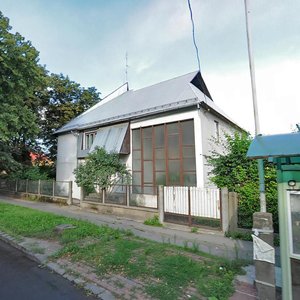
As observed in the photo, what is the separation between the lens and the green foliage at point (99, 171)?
1449 centimetres

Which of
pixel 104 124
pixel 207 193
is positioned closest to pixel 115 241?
pixel 207 193

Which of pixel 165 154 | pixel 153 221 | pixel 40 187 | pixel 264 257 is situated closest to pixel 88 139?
pixel 40 187

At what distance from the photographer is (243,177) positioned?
9.61 meters

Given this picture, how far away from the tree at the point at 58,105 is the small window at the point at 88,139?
807cm

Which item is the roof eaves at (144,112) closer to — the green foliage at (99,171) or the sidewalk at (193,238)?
the green foliage at (99,171)

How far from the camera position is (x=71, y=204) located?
16.9 m

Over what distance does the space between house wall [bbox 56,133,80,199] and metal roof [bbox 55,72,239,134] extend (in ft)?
2.83

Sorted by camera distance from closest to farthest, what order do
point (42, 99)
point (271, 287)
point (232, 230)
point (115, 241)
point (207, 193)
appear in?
point (271, 287)
point (115, 241)
point (232, 230)
point (207, 193)
point (42, 99)

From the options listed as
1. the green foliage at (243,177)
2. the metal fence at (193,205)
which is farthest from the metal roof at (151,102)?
the metal fence at (193,205)

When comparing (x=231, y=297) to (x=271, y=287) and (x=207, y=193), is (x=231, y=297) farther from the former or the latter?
(x=207, y=193)

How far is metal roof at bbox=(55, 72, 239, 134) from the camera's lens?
1561 centimetres

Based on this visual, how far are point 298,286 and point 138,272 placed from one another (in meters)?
2.84

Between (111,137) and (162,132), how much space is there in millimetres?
3903

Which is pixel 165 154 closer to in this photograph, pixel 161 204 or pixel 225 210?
pixel 161 204
